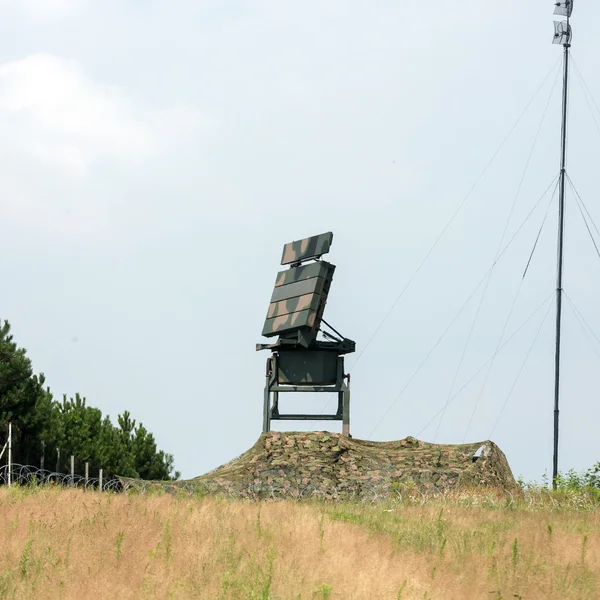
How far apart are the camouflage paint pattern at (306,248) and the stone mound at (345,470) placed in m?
7.72

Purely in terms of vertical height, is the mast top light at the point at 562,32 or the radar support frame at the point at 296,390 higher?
the mast top light at the point at 562,32

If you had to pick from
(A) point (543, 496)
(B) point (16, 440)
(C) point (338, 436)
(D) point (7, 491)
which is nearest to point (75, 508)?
(D) point (7, 491)

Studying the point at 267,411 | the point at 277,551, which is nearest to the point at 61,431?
the point at 267,411

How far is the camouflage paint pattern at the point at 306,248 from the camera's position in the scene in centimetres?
3106

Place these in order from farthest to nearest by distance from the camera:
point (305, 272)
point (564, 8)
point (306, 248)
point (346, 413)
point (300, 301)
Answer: point (564, 8) < point (306, 248) < point (305, 272) < point (300, 301) < point (346, 413)

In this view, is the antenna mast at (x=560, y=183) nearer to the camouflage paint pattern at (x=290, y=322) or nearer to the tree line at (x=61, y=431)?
the camouflage paint pattern at (x=290, y=322)

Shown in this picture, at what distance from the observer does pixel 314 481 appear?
23844 mm

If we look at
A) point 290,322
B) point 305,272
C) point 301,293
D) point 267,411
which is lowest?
point 267,411

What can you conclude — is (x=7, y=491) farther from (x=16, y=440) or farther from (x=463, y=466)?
(x=16, y=440)

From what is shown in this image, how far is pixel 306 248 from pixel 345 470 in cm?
948

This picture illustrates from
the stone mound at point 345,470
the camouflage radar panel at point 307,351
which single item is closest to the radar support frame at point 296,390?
the camouflage radar panel at point 307,351

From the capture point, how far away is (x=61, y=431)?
2035 inches

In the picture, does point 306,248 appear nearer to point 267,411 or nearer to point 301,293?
point 301,293

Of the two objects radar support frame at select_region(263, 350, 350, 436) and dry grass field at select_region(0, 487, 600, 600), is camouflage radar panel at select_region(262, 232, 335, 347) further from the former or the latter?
dry grass field at select_region(0, 487, 600, 600)
